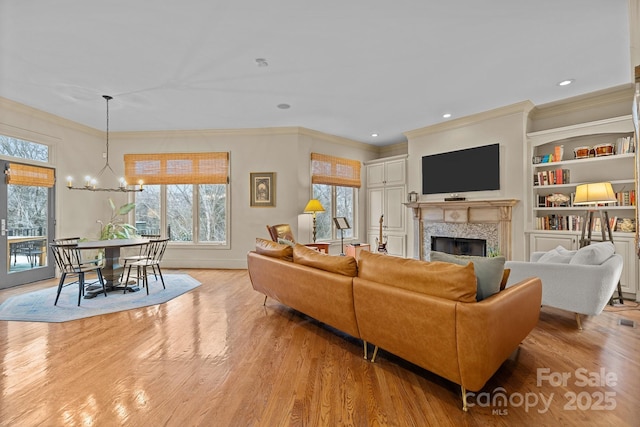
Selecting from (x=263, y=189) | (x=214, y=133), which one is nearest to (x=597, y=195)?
(x=263, y=189)

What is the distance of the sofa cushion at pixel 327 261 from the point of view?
7.96 ft

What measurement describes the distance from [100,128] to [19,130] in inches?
52.7

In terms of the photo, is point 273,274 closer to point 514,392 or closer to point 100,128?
point 514,392

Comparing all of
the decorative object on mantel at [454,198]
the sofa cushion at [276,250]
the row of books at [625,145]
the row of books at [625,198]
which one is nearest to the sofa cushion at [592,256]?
the row of books at [625,198]

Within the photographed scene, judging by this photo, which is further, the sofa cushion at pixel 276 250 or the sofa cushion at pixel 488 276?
the sofa cushion at pixel 276 250

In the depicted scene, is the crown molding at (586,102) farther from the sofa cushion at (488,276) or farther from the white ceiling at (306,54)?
the sofa cushion at (488,276)

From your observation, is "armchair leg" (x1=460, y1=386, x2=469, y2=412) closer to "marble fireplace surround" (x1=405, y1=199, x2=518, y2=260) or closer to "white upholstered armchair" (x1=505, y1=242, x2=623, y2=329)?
"white upholstered armchair" (x1=505, y1=242, x2=623, y2=329)

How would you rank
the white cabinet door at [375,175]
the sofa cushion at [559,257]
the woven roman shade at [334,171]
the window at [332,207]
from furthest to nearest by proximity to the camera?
the white cabinet door at [375,175] → the window at [332,207] → the woven roman shade at [334,171] → the sofa cushion at [559,257]

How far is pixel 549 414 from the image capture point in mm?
1732

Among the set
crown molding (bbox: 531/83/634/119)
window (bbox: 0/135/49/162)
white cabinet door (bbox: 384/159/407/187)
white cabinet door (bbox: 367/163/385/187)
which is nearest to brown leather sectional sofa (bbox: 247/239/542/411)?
crown molding (bbox: 531/83/634/119)

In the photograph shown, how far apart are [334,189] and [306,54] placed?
152 inches

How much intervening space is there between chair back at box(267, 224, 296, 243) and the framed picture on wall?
72cm

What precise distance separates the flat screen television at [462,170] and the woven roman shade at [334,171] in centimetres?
164

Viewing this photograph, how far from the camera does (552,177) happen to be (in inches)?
176
